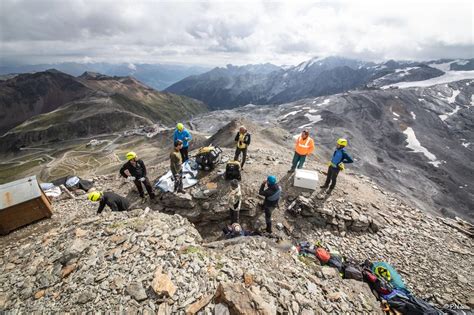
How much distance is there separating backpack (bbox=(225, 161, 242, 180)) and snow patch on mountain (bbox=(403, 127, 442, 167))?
80.6 m

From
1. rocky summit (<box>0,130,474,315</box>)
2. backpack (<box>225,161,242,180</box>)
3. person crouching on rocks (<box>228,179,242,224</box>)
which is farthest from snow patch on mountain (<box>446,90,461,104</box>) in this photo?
person crouching on rocks (<box>228,179,242,224</box>)

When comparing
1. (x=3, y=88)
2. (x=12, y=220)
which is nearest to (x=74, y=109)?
(x=3, y=88)

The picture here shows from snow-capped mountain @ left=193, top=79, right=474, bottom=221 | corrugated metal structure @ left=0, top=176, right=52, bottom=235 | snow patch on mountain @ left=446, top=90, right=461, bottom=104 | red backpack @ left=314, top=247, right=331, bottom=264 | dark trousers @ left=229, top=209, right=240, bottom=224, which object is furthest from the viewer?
snow patch on mountain @ left=446, top=90, right=461, bottom=104

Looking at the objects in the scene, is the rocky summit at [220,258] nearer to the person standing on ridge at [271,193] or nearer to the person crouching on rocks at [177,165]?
the person crouching on rocks at [177,165]

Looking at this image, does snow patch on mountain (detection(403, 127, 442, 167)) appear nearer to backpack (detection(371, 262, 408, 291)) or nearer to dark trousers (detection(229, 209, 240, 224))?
backpack (detection(371, 262, 408, 291))

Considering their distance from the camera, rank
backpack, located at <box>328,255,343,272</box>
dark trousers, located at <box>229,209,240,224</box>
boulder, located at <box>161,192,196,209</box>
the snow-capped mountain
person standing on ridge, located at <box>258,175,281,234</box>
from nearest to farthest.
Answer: backpack, located at <box>328,255,343,272</box>
person standing on ridge, located at <box>258,175,281,234</box>
dark trousers, located at <box>229,209,240,224</box>
boulder, located at <box>161,192,196,209</box>
the snow-capped mountain

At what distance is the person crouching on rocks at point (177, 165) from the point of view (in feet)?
37.7

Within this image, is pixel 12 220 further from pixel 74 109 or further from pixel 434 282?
pixel 74 109

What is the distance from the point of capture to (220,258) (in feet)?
23.2

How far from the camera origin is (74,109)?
465ft

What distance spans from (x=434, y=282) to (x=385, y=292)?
3.11m

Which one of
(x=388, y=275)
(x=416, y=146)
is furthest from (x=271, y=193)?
(x=416, y=146)

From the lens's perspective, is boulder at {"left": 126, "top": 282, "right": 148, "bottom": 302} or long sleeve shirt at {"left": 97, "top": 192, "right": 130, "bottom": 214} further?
long sleeve shirt at {"left": 97, "top": 192, "right": 130, "bottom": 214}

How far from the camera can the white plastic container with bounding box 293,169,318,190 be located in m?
12.6
